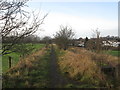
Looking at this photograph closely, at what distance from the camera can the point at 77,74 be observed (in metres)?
6.66

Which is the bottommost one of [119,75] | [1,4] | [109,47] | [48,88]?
[48,88]

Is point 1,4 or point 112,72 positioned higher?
point 1,4

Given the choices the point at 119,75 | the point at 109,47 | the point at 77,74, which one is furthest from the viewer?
the point at 109,47

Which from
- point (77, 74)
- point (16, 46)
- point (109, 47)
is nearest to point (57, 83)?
point (77, 74)

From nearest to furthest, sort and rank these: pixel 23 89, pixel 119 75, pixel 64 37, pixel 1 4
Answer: pixel 1 4
pixel 23 89
pixel 119 75
pixel 64 37

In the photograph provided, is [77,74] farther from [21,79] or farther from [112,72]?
[21,79]

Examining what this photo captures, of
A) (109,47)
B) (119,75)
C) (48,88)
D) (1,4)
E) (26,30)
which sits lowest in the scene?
(48,88)

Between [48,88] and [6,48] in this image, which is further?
[48,88]

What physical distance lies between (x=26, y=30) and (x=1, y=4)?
87 centimetres

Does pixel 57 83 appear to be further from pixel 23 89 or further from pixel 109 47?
pixel 109 47

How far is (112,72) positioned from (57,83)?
2.63 metres

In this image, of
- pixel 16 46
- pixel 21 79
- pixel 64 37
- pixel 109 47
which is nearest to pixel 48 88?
pixel 21 79

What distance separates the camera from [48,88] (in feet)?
16.8

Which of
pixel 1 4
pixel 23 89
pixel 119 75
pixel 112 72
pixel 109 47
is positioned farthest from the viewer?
pixel 109 47
